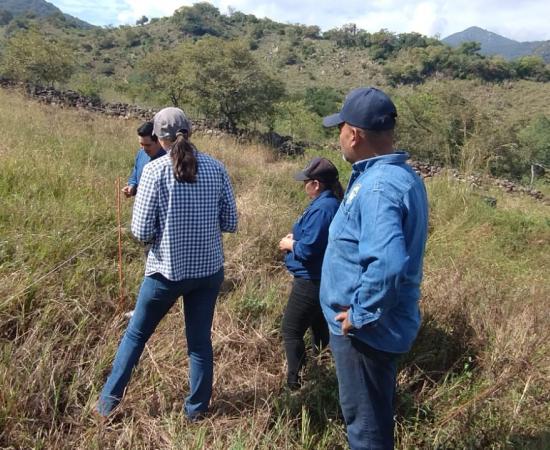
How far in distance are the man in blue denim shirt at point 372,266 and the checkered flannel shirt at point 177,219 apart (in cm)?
68

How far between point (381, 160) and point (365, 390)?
90 centimetres

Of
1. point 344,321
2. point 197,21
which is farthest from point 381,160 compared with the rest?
point 197,21

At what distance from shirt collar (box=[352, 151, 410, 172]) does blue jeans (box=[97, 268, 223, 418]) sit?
3.22 feet

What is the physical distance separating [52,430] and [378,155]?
1956 mm

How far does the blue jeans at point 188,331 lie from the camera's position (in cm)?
219

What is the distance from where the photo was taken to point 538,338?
2.98m

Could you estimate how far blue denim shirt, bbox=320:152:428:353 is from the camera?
151 cm

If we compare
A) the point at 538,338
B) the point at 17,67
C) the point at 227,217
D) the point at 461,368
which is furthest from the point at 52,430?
the point at 17,67

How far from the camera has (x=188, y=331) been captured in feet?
7.60

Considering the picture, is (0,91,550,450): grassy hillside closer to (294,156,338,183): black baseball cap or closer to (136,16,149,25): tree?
(294,156,338,183): black baseball cap

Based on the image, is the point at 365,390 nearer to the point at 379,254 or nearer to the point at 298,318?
the point at 379,254

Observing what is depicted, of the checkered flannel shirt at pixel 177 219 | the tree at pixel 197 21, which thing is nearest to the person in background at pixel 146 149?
the checkered flannel shirt at pixel 177 219

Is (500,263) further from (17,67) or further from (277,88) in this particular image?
(17,67)

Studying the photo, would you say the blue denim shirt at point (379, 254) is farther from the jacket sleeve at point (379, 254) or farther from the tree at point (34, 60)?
the tree at point (34, 60)
